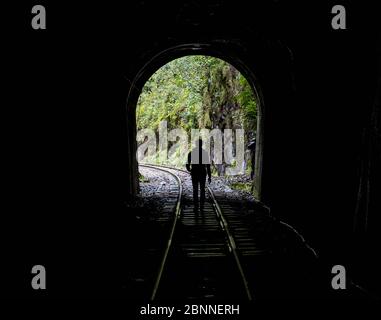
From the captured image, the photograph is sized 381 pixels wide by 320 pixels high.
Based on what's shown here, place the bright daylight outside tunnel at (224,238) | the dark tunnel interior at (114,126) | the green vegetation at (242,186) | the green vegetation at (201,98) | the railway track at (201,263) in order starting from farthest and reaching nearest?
the green vegetation at (201,98), the green vegetation at (242,186), the dark tunnel interior at (114,126), the bright daylight outside tunnel at (224,238), the railway track at (201,263)

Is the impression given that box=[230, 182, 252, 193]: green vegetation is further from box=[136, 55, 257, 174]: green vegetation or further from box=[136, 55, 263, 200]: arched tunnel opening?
box=[136, 55, 257, 174]: green vegetation

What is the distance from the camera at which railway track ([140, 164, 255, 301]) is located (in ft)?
16.4

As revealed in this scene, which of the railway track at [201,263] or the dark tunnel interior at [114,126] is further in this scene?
the dark tunnel interior at [114,126]

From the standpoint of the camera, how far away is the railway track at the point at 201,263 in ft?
16.4

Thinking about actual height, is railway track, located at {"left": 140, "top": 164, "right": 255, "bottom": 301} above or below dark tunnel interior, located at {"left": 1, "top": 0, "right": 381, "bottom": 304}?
below

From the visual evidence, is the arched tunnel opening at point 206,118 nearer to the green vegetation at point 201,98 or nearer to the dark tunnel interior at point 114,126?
the green vegetation at point 201,98

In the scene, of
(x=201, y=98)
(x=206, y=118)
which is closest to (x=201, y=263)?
(x=206, y=118)

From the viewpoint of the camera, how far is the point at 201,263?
6.27 m

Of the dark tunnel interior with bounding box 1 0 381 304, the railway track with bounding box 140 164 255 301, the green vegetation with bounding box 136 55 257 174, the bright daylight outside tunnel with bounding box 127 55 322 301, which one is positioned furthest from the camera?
the green vegetation with bounding box 136 55 257 174

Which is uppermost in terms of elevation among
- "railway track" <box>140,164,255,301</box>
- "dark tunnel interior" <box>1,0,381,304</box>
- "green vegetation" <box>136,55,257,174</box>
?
"green vegetation" <box>136,55,257,174</box>

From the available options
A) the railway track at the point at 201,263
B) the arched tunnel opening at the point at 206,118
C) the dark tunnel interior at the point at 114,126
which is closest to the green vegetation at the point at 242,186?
the arched tunnel opening at the point at 206,118

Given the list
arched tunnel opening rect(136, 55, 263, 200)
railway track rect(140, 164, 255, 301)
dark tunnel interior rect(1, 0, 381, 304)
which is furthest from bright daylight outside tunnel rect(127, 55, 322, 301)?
dark tunnel interior rect(1, 0, 381, 304)

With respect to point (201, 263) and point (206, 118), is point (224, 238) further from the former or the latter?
point (206, 118)

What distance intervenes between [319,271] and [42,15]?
568 centimetres
